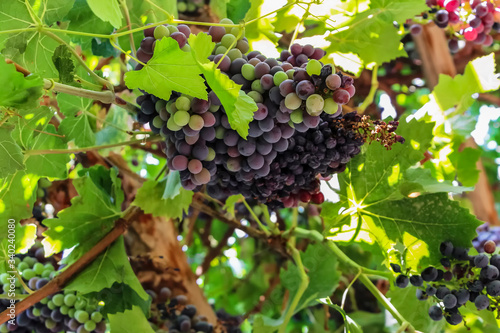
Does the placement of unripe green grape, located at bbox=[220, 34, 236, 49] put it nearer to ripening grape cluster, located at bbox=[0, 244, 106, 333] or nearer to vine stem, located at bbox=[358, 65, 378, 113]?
vine stem, located at bbox=[358, 65, 378, 113]

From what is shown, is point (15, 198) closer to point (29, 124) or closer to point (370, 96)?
point (29, 124)

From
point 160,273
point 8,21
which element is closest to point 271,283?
point 160,273

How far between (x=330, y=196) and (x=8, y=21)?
2.29 feet

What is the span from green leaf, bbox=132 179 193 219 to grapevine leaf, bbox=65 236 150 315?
0.11 metres

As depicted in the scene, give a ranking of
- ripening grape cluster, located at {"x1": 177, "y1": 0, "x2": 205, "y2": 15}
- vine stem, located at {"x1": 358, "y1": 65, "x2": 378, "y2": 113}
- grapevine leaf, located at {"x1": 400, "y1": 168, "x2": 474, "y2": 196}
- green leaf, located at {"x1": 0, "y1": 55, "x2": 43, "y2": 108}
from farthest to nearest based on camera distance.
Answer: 1. ripening grape cluster, located at {"x1": 177, "y1": 0, "x2": 205, "y2": 15}
2. vine stem, located at {"x1": 358, "y1": 65, "x2": 378, "y2": 113}
3. grapevine leaf, located at {"x1": 400, "y1": 168, "x2": 474, "y2": 196}
4. green leaf, located at {"x1": 0, "y1": 55, "x2": 43, "y2": 108}

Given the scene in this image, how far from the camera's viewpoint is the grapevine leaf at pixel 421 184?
2.73 feet

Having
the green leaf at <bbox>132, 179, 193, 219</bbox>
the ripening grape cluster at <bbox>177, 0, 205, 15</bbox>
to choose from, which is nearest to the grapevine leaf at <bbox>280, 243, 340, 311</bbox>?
the green leaf at <bbox>132, 179, 193, 219</bbox>

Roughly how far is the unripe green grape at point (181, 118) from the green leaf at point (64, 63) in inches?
8.1

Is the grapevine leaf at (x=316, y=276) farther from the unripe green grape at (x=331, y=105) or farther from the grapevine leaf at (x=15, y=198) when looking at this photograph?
the grapevine leaf at (x=15, y=198)

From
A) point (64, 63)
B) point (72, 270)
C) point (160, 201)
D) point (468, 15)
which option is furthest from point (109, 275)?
point (468, 15)

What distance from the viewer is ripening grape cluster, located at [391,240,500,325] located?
83cm

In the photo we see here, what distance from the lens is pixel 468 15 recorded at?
116 centimetres

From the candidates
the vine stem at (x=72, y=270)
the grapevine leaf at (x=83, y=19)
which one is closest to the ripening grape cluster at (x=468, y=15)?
the grapevine leaf at (x=83, y=19)

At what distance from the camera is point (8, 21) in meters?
0.74
